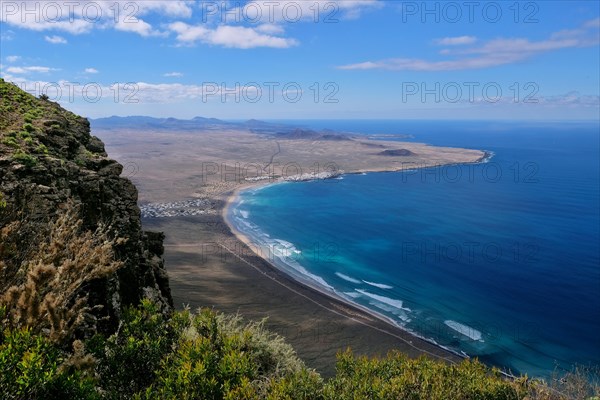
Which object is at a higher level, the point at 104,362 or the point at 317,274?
the point at 104,362

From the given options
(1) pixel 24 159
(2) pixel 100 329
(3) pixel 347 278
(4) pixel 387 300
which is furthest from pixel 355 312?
(1) pixel 24 159

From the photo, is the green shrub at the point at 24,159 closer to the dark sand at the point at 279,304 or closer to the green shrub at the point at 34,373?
the green shrub at the point at 34,373

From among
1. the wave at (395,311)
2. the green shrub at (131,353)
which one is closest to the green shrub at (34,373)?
the green shrub at (131,353)

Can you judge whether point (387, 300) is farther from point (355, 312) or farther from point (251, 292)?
point (251, 292)

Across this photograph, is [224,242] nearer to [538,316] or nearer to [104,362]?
[538,316]

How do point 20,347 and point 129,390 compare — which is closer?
point 20,347

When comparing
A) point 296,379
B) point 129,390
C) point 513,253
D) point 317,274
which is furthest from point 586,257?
point 129,390

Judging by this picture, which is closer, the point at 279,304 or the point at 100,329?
the point at 100,329
